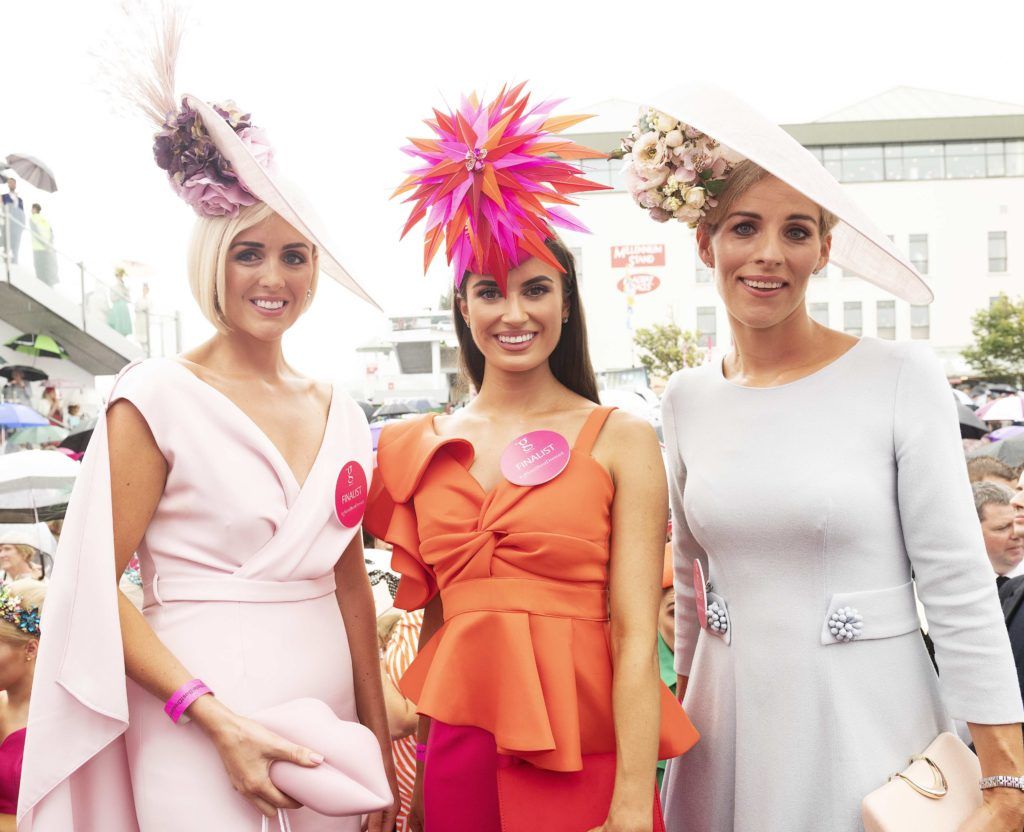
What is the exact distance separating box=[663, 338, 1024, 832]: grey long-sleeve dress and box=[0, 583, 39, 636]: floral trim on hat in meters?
2.74

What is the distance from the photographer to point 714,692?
2074mm

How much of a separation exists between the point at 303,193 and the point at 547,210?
23.2 inches

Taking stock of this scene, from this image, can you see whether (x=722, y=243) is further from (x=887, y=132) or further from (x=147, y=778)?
(x=887, y=132)

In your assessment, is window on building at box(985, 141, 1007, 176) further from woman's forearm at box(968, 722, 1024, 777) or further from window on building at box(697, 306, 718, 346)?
woman's forearm at box(968, 722, 1024, 777)

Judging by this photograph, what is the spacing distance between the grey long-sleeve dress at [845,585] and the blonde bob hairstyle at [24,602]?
2.54m

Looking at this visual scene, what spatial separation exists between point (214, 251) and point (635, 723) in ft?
4.64

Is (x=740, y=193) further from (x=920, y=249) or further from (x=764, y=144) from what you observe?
(x=920, y=249)

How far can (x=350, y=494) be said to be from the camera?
2.17 meters

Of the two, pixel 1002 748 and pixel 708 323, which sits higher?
pixel 1002 748

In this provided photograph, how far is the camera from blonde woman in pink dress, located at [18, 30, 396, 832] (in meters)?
1.82

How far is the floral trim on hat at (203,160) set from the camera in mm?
2074

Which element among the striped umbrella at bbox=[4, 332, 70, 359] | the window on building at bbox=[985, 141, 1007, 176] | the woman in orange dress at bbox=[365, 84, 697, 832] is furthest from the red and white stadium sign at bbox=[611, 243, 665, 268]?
the woman in orange dress at bbox=[365, 84, 697, 832]

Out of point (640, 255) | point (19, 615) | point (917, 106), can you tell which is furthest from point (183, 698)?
point (917, 106)

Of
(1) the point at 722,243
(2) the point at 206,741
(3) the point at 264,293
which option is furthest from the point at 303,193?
(2) the point at 206,741
